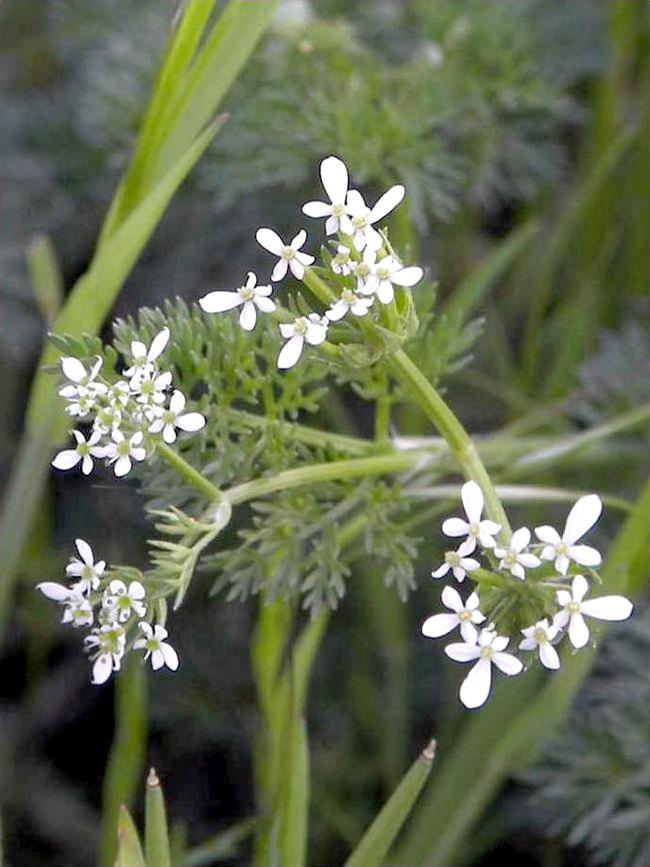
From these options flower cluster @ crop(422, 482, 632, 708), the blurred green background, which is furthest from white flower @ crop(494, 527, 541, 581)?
the blurred green background

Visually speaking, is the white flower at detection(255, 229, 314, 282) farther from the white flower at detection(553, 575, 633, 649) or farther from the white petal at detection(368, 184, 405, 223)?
the white flower at detection(553, 575, 633, 649)

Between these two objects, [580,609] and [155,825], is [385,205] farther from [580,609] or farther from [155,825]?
[155,825]

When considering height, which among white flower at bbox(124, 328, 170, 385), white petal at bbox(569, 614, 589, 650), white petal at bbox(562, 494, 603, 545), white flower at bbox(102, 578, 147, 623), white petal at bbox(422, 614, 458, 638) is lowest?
white petal at bbox(569, 614, 589, 650)

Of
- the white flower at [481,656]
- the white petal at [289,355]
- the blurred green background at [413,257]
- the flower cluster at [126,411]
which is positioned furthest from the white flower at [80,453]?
the blurred green background at [413,257]

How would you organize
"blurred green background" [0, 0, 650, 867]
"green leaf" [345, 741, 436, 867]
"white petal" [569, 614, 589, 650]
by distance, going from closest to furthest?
"white petal" [569, 614, 589, 650], "green leaf" [345, 741, 436, 867], "blurred green background" [0, 0, 650, 867]

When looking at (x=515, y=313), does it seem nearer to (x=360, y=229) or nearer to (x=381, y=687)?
(x=381, y=687)

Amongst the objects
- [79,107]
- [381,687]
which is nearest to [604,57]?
[79,107]
